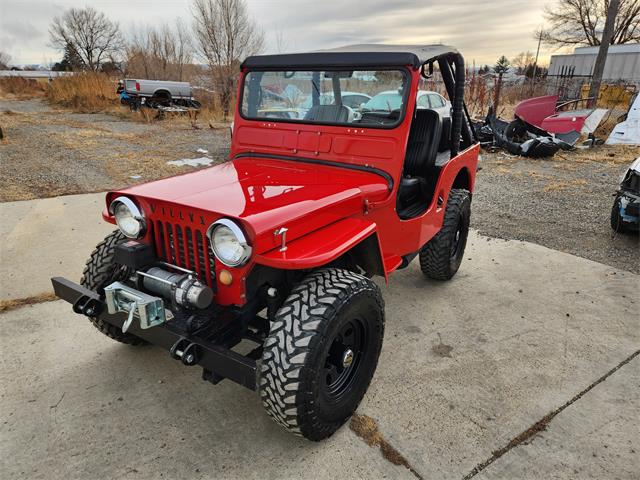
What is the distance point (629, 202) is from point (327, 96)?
382 centimetres

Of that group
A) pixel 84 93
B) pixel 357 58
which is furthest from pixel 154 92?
pixel 357 58

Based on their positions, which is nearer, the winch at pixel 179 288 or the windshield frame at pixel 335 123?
the winch at pixel 179 288

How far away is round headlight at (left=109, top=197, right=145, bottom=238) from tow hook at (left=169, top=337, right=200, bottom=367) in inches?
26.9

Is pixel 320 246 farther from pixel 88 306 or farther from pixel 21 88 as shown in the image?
pixel 21 88

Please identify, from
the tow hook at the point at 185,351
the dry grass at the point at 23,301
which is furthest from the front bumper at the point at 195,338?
the dry grass at the point at 23,301

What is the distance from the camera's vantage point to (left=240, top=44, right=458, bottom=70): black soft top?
2.80 meters

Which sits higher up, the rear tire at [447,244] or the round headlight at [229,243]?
the round headlight at [229,243]

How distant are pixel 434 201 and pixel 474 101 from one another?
15.4 metres

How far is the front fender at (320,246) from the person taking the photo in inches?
77.1

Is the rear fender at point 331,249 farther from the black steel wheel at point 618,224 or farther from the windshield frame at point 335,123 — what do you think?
the black steel wheel at point 618,224

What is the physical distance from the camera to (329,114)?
3.07 metres

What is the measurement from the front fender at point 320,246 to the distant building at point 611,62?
28.7 m

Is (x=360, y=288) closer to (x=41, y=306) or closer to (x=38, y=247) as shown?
(x=41, y=306)

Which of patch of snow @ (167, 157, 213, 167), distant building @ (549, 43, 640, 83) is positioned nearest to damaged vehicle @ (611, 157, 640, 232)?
patch of snow @ (167, 157, 213, 167)
